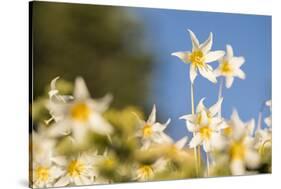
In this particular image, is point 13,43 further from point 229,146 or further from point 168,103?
point 229,146

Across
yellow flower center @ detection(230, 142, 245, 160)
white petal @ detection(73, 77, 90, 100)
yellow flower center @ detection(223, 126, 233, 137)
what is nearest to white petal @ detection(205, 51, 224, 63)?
yellow flower center @ detection(223, 126, 233, 137)

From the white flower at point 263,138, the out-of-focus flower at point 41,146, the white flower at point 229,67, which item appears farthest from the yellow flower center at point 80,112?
the white flower at point 263,138

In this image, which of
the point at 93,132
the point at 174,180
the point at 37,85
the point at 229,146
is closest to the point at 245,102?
the point at 229,146

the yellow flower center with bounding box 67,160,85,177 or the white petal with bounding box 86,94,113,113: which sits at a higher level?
the white petal with bounding box 86,94,113,113

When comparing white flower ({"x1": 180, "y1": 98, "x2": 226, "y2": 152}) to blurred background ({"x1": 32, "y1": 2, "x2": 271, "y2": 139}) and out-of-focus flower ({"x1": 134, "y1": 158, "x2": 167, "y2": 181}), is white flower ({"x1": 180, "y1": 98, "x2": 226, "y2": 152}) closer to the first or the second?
blurred background ({"x1": 32, "y1": 2, "x2": 271, "y2": 139})

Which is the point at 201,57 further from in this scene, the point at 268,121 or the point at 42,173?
the point at 42,173

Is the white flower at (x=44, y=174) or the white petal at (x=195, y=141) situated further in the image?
the white petal at (x=195, y=141)

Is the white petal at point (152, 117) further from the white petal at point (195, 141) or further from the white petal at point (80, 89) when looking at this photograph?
the white petal at point (80, 89)
